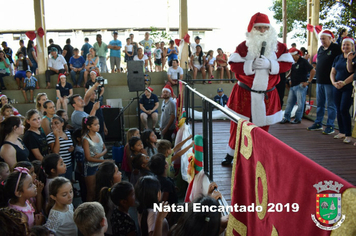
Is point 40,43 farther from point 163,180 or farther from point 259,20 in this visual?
point 163,180

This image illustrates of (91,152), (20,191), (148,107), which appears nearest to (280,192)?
(20,191)

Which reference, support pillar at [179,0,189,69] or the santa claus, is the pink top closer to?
the santa claus

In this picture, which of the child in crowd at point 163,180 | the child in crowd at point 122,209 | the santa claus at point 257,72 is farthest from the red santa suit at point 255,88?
the child in crowd at point 122,209

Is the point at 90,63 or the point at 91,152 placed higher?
the point at 90,63

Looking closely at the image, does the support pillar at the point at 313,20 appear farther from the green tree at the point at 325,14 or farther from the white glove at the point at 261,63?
the white glove at the point at 261,63

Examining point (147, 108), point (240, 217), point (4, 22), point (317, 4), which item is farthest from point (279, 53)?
point (4, 22)

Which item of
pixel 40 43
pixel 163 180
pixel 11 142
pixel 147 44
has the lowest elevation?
pixel 163 180

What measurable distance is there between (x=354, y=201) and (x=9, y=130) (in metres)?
3.17

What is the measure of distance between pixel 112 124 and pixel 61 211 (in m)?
4.59

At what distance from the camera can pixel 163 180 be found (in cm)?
304

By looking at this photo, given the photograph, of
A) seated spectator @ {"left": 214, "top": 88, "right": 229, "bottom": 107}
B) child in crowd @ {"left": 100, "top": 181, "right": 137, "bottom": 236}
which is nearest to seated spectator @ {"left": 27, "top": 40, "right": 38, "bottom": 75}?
seated spectator @ {"left": 214, "top": 88, "right": 229, "bottom": 107}

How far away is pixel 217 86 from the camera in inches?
398

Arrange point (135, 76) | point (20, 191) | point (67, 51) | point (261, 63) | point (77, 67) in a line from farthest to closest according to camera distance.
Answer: point (67, 51) < point (77, 67) < point (135, 76) < point (261, 63) < point (20, 191)

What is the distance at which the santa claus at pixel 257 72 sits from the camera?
342cm
